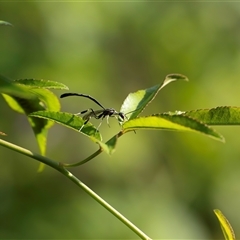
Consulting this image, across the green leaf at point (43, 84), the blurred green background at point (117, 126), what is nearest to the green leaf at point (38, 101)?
the green leaf at point (43, 84)

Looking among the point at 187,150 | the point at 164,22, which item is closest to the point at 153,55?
the point at 164,22

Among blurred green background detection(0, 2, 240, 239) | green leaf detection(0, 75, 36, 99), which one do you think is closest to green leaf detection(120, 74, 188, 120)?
green leaf detection(0, 75, 36, 99)

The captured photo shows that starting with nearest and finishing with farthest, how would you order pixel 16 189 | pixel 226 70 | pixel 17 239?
pixel 17 239 → pixel 16 189 → pixel 226 70

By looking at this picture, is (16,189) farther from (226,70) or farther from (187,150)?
(226,70)

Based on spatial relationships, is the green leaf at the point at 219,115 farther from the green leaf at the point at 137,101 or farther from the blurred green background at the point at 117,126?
the blurred green background at the point at 117,126

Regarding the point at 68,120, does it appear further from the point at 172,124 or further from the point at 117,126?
the point at 117,126

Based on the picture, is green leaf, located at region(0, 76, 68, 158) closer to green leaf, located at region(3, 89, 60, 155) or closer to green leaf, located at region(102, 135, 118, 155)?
green leaf, located at region(3, 89, 60, 155)
